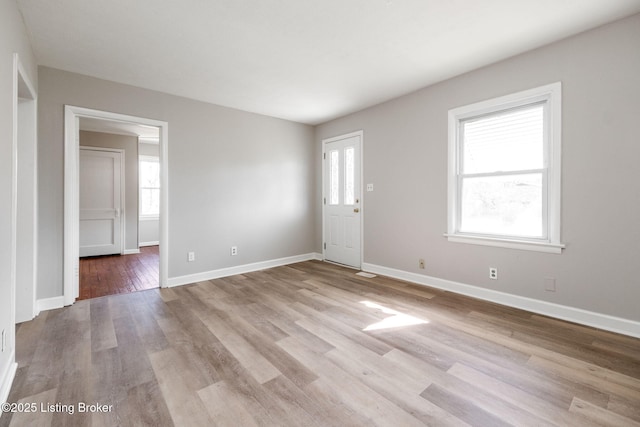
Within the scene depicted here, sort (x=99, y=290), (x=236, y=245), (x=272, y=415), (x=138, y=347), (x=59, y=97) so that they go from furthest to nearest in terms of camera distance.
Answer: (x=236, y=245), (x=99, y=290), (x=59, y=97), (x=138, y=347), (x=272, y=415)

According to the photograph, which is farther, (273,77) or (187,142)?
(187,142)

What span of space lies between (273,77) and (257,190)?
6.25 feet

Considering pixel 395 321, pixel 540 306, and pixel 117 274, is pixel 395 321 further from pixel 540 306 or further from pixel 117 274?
pixel 117 274

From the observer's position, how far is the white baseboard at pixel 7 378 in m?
1.60

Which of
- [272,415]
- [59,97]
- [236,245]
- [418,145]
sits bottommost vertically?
[272,415]

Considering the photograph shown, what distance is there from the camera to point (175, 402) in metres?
1.60

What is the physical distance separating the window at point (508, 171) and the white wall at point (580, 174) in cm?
9

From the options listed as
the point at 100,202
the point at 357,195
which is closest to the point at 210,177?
the point at 357,195

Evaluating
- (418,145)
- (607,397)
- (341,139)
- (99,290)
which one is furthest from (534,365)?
(99,290)

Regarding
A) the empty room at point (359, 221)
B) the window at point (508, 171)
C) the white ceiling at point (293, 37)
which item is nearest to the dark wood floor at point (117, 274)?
the empty room at point (359, 221)

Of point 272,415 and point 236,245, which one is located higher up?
point 236,245

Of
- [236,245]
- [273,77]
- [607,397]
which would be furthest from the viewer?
[236,245]

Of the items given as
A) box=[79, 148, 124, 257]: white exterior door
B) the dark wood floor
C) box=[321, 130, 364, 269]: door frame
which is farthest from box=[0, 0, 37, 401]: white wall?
box=[79, 148, 124, 257]: white exterior door

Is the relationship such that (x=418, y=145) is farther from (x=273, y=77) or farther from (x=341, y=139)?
(x=273, y=77)
